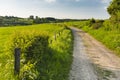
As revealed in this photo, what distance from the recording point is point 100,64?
18469mm

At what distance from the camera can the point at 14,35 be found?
12820 millimetres

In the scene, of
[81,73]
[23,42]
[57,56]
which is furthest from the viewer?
[57,56]

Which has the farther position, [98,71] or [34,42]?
[98,71]

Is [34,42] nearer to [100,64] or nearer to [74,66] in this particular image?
[74,66]

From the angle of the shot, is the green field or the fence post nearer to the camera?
the fence post

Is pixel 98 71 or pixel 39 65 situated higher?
pixel 39 65

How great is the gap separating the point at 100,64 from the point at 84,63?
1.12 m

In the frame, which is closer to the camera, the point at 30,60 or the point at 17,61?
the point at 17,61

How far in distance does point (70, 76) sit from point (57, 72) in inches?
34.8

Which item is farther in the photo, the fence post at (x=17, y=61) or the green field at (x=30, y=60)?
the green field at (x=30, y=60)

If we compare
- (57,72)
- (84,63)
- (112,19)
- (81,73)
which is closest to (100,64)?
(84,63)

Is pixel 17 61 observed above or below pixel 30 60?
above

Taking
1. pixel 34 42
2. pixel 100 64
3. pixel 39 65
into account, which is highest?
pixel 34 42

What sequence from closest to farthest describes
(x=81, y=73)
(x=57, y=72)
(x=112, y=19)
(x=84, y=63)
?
(x=57, y=72) < (x=81, y=73) < (x=84, y=63) < (x=112, y=19)
